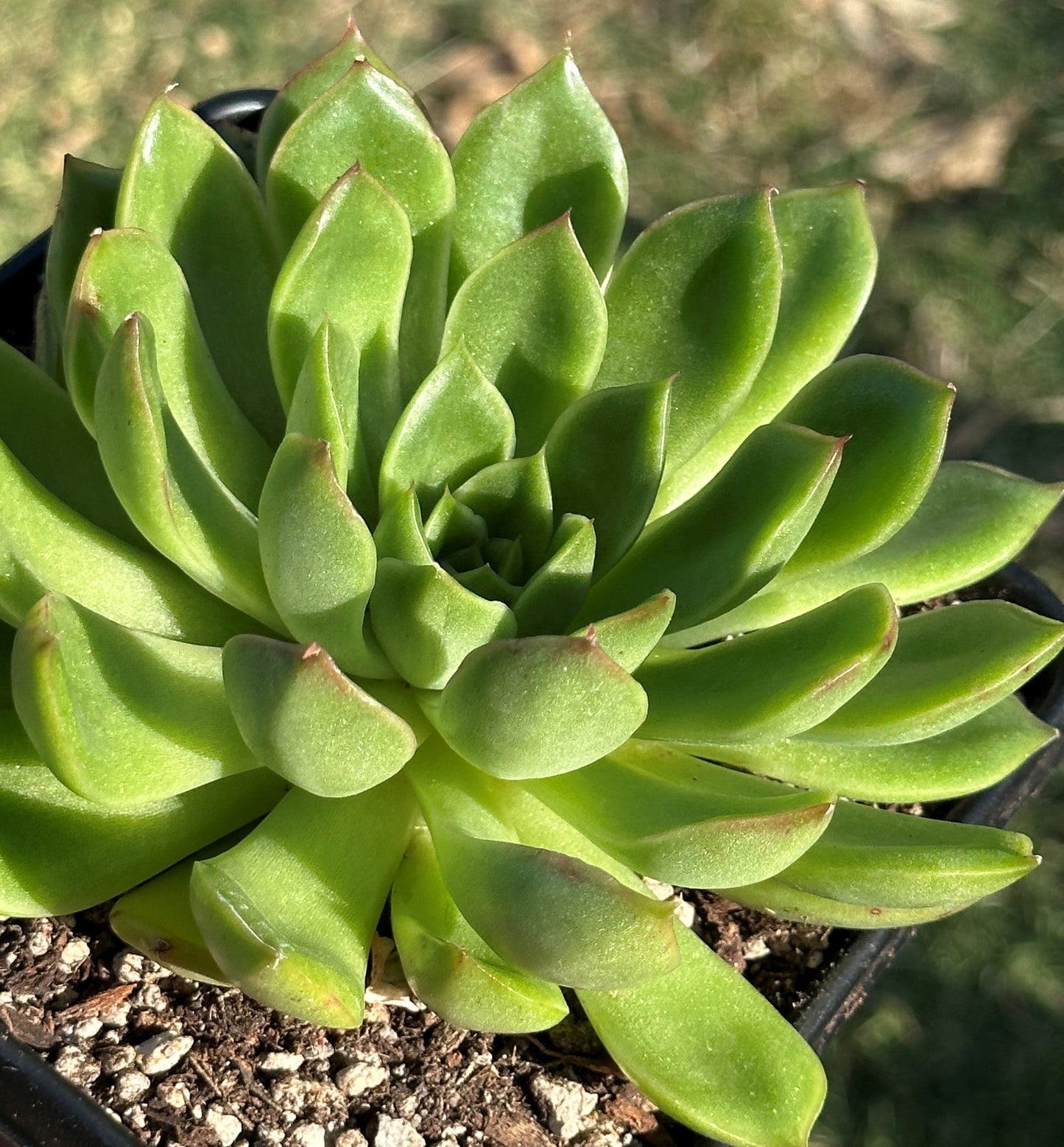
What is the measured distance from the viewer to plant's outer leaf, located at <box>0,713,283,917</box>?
34.1 inches

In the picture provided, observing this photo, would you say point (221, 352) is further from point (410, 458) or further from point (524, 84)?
point (524, 84)

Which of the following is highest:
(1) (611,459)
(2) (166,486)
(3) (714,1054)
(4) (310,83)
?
(4) (310,83)

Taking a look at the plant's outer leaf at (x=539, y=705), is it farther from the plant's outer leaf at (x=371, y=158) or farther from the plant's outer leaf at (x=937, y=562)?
the plant's outer leaf at (x=371, y=158)

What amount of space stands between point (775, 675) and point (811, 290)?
39 centimetres

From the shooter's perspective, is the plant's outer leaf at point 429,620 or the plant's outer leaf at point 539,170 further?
the plant's outer leaf at point 539,170

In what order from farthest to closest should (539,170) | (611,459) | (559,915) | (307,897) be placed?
(539,170) < (611,459) < (307,897) < (559,915)

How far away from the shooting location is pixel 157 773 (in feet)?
2.76

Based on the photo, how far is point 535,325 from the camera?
1014mm

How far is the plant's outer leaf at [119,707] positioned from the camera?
0.73 metres

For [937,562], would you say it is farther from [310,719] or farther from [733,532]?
[310,719]

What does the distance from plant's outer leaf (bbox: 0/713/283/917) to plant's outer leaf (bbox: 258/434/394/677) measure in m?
0.17

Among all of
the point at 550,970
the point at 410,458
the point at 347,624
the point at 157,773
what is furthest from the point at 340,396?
the point at 550,970

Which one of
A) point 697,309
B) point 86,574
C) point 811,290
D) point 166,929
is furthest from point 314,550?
point 811,290

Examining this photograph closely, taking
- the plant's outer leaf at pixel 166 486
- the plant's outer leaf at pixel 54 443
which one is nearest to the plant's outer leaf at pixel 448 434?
the plant's outer leaf at pixel 166 486
